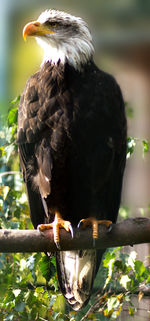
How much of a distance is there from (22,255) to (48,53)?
3.14 feet

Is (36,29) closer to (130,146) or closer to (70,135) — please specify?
(70,135)

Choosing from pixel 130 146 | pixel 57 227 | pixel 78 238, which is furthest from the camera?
pixel 130 146

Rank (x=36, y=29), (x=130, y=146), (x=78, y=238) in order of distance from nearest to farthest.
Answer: (x=78, y=238)
(x=36, y=29)
(x=130, y=146)

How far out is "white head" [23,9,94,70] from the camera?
1.73 meters

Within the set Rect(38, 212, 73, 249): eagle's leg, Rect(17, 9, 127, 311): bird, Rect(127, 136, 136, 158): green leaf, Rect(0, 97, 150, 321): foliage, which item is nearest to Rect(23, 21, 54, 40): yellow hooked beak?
Rect(17, 9, 127, 311): bird

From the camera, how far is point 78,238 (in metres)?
1.45

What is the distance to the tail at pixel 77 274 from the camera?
6.07 feet

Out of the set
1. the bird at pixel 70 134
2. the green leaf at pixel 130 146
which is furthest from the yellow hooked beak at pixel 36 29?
the green leaf at pixel 130 146

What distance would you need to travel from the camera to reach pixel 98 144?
167 cm

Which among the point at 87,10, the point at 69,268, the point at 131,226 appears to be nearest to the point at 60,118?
the point at 131,226

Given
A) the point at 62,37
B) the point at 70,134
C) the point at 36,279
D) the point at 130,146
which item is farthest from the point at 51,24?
the point at 36,279

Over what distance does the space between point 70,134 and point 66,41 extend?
1.43 feet

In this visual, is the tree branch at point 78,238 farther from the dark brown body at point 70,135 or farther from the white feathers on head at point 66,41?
the white feathers on head at point 66,41

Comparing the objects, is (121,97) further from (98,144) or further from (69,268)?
(69,268)
